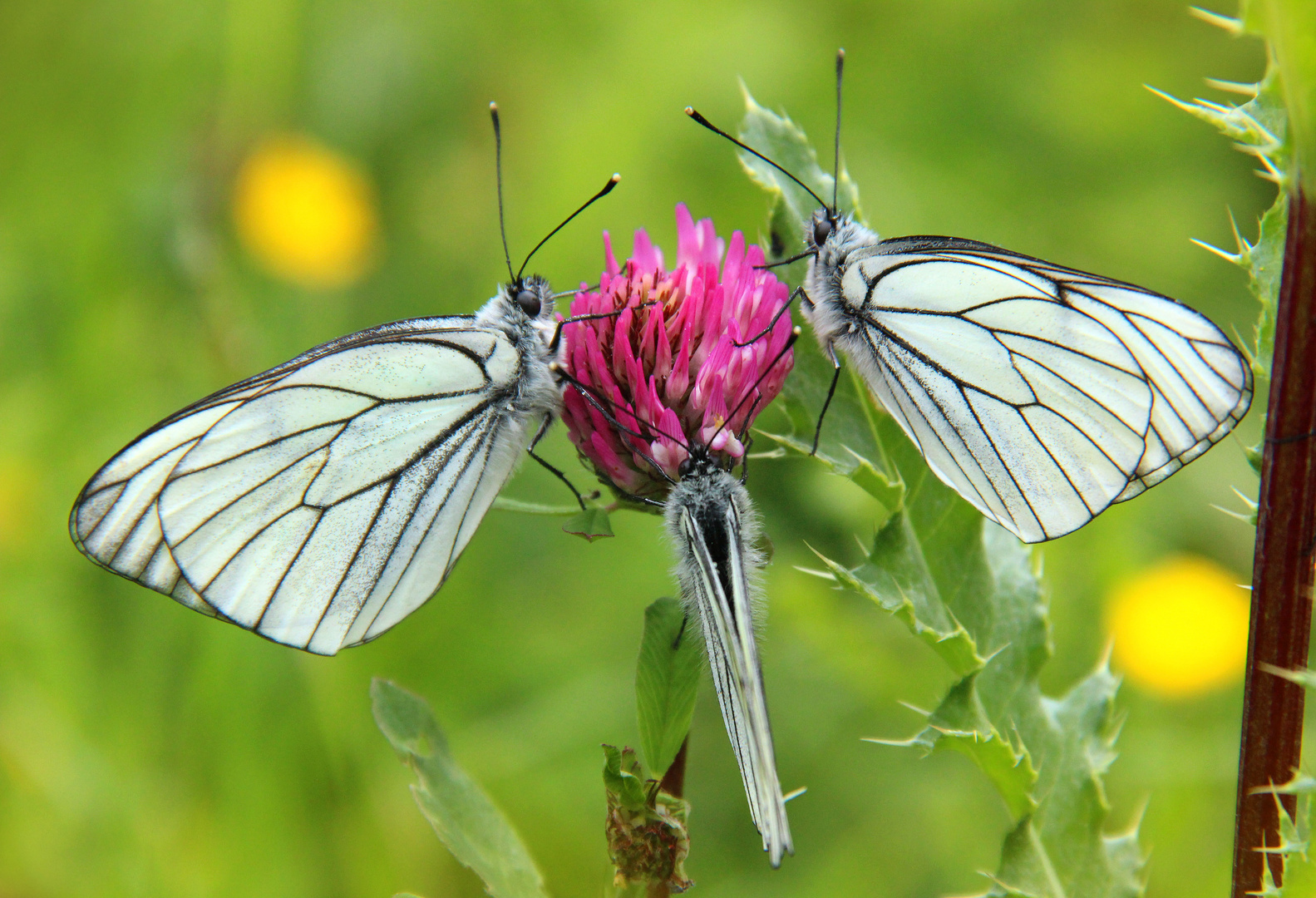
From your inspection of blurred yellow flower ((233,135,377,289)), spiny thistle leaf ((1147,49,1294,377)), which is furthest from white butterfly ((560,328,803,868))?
blurred yellow flower ((233,135,377,289))

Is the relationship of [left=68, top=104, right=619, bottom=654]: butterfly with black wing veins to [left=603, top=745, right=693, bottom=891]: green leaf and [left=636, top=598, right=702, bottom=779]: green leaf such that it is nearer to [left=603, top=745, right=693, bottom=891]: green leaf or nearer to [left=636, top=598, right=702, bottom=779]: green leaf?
[left=636, top=598, right=702, bottom=779]: green leaf

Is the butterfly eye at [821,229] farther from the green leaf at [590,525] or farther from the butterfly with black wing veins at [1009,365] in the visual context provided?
the green leaf at [590,525]

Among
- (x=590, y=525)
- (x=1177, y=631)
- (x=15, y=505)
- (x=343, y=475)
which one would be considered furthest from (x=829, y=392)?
(x=15, y=505)

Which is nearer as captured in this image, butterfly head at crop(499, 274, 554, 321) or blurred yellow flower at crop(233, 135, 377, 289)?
butterfly head at crop(499, 274, 554, 321)

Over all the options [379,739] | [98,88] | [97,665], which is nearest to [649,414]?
[379,739]

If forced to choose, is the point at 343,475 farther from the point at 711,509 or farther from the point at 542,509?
the point at 711,509

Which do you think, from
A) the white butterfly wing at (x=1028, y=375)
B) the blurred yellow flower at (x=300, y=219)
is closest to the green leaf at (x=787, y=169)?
the white butterfly wing at (x=1028, y=375)
